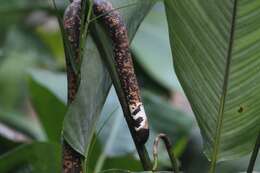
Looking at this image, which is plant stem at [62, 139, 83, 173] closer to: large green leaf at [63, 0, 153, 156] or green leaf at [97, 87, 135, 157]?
large green leaf at [63, 0, 153, 156]

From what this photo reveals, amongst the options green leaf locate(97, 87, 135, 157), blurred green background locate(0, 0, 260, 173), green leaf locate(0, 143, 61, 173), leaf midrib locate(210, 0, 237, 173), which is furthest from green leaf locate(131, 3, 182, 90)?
leaf midrib locate(210, 0, 237, 173)

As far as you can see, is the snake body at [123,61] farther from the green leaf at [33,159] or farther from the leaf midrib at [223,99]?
the green leaf at [33,159]

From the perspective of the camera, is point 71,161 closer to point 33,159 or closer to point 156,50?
point 33,159

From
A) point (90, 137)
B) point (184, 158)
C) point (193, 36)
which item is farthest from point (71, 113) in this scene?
point (184, 158)

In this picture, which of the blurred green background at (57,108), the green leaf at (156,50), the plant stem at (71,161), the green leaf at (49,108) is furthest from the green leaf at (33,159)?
the green leaf at (156,50)

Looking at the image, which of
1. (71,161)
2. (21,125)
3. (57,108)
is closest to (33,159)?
(57,108)
